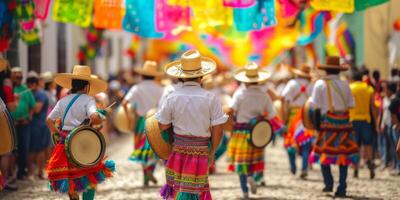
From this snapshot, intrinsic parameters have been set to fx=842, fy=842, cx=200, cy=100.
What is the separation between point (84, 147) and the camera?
968cm

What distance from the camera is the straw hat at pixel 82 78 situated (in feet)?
33.0

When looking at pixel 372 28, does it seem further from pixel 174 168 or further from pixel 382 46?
pixel 174 168

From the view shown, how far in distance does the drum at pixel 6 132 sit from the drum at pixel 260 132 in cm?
391

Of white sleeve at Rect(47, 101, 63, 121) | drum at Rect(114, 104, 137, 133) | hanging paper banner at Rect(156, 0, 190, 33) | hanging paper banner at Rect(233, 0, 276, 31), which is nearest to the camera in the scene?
white sleeve at Rect(47, 101, 63, 121)

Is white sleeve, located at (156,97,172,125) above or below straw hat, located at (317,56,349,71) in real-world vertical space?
below

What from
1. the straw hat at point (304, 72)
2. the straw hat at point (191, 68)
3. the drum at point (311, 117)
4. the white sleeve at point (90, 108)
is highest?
the straw hat at point (191, 68)

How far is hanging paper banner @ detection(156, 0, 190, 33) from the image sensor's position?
14.8 meters

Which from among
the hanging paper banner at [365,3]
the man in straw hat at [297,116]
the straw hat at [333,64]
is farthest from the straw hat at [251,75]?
the man in straw hat at [297,116]

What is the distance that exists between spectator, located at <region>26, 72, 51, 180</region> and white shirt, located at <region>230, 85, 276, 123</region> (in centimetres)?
424

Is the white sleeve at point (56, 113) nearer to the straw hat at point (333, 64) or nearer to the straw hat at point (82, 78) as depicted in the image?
the straw hat at point (82, 78)

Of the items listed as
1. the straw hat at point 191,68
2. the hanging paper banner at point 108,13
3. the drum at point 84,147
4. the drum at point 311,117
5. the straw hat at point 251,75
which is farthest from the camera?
the hanging paper banner at point 108,13

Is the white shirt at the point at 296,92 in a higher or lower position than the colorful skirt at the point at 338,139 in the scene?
higher

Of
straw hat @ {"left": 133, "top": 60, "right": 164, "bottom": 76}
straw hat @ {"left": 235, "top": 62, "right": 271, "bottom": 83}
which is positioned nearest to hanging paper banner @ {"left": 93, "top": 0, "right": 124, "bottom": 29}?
straw hat @ {"left": 133, "top": 60, "right": 164, "bottom": 76}

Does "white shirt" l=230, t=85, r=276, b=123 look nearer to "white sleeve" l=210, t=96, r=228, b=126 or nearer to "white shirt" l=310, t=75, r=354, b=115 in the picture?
"white shirt" l=310, t=75, r=354, b=115
